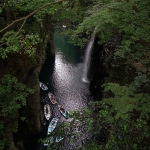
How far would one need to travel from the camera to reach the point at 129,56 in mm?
9758

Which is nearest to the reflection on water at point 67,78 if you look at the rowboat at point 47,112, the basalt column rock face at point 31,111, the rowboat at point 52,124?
the rowboat at point 47,112

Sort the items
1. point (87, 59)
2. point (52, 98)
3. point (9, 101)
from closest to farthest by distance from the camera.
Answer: point (9, 101) → point (52, 98) → point (87, 59)

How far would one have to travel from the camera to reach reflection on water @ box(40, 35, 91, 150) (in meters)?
18.2

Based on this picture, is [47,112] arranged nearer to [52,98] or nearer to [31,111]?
[52,98]

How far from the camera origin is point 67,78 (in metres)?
21.2

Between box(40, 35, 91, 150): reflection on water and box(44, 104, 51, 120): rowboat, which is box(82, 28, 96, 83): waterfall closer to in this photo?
box(40, 35, 91, 150): reflection on water

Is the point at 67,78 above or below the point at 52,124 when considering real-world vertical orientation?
below

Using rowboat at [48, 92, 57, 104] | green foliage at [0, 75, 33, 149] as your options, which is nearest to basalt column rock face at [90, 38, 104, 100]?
rowboat at [48, 92, 57, 104]

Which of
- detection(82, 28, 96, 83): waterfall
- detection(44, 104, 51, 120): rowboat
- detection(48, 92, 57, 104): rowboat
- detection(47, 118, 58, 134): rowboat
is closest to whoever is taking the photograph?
detection(47, 118, 58, 134): rowboat

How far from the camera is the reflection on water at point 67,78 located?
18250mm

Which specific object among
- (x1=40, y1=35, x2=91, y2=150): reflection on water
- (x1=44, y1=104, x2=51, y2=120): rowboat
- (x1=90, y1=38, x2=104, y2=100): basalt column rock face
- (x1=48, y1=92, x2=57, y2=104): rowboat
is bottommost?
(x1=40, y1=35, x2=91, y2=150): reflection on water

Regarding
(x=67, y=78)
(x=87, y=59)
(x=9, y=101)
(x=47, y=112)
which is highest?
(x=9, y=101)

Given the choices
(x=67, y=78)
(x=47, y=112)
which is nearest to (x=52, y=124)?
(x=47, y=112)

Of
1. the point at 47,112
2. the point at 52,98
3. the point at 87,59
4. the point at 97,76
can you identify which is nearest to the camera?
the point at 47,112
